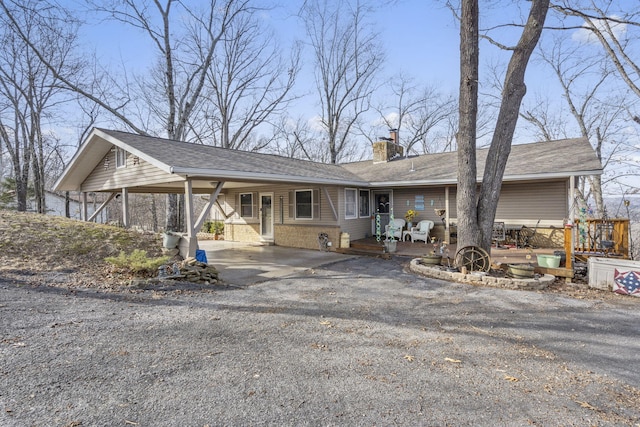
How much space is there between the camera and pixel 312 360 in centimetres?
329

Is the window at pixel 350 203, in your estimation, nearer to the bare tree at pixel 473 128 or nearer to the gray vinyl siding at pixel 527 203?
the gray vinyl siding at pixel 527 203

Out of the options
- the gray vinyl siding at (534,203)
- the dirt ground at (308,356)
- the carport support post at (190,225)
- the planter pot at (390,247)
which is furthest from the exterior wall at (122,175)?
the gray vinyl siding at (534,203)

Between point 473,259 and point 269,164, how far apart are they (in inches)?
246

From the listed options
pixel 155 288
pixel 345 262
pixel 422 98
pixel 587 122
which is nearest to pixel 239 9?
pixel 422 98

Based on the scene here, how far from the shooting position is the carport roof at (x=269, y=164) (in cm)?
744

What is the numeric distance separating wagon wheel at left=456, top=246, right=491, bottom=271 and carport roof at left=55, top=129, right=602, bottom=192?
3.71m

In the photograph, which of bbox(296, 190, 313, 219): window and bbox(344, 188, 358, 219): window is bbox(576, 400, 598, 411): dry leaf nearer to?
bbox(344, 188, 358, 219): window

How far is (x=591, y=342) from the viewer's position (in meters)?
3.83

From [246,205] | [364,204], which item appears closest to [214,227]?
[246,205]

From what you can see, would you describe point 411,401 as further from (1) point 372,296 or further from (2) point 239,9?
(2) point 239,9

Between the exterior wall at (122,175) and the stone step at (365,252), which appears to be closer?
the exterior wall at (122,175)

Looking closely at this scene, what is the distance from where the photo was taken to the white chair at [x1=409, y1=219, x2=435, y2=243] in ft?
38.6

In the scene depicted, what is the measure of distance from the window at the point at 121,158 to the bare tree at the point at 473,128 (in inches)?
357

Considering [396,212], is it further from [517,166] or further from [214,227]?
[214,227]
